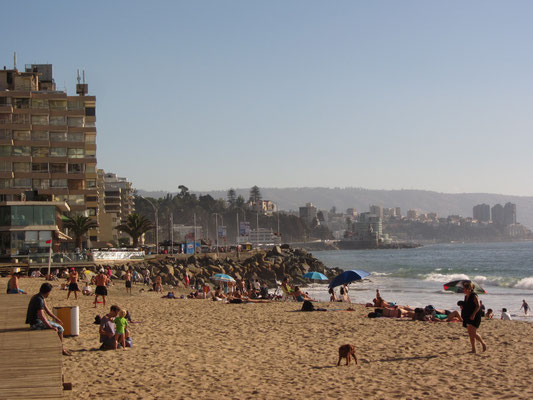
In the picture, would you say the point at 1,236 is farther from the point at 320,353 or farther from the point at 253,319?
the point at 320,353

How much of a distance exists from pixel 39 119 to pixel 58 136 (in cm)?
236

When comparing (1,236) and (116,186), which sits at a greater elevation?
(116,186)

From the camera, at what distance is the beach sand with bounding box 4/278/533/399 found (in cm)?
1159

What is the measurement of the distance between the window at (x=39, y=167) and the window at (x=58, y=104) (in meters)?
5.66

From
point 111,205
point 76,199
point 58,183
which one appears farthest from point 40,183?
point 111,205

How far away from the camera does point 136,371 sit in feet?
43.3

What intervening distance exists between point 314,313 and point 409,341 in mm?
7996

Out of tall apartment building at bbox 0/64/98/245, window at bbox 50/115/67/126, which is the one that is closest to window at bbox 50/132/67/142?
tall apartment building at bbox 0/64/98/245

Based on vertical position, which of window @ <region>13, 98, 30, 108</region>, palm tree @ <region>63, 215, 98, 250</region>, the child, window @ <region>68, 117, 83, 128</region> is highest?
window @ <region>13, 98, 30, 108</region>

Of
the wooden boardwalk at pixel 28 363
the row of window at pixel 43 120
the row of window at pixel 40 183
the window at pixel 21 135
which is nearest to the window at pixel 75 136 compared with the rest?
→ the row of window at pixel 43 120

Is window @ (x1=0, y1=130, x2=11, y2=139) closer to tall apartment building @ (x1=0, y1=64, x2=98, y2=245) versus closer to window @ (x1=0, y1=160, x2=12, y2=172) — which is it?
tall apartment building @ (x1=0, y1=64, x2=98, y2=245)

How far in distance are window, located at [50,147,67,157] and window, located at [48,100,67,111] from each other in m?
3.94

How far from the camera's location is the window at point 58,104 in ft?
214

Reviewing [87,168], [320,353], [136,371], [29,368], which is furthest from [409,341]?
[87,168]
